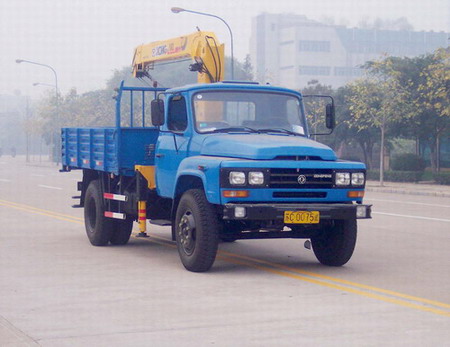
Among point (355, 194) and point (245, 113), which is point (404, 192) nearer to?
point (245, 113)

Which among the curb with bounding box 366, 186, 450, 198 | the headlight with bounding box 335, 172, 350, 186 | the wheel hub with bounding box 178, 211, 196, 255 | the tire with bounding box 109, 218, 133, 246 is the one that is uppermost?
the headlight with bounding box 335, 172, 350, 186

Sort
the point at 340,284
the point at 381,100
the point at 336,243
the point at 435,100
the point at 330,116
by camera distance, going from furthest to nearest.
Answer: the point at 435,100 → the point at 381,100 → the point at 330,116 → the point at 336,243 → the point at 340,284

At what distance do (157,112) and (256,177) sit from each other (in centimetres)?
217

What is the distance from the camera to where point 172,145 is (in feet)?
40.4

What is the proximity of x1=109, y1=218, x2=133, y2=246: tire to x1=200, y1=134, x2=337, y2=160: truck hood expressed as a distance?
3232 millimetres

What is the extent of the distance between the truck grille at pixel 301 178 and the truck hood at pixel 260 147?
0.69ft

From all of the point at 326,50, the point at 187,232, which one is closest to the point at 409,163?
the point at 187,232

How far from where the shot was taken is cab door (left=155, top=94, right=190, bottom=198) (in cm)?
1207

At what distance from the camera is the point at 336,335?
7.52m

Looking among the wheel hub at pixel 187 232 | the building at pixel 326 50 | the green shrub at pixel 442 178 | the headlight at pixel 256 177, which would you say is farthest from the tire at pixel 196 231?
the building at pixel 326 50

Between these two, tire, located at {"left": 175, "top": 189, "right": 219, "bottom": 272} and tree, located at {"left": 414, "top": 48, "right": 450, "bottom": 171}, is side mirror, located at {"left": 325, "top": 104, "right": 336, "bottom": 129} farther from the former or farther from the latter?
tree, located at {"left": 414, "top": 48, "right": 450, "bottom": 171}

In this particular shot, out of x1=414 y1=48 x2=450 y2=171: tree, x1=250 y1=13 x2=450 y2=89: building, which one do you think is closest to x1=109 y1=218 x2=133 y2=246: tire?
x1=414 y1=48 x2=450 y2=171: tree

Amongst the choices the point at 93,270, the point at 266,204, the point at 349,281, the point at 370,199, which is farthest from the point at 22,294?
the point at 370,199

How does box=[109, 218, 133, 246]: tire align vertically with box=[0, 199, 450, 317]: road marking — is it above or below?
above
